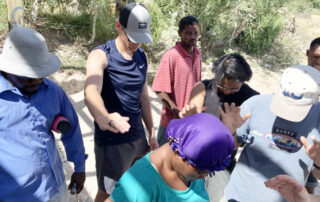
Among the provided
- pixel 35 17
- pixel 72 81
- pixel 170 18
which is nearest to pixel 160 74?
pixel 72 81

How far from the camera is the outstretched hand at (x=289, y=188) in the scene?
1.61 meters

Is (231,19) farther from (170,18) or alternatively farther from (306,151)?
(306,151)

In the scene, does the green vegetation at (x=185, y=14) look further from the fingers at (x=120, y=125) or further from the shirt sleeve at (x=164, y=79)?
the fingers at (x=120, y=125)

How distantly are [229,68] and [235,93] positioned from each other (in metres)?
0.25

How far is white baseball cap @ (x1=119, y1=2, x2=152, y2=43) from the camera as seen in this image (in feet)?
6.63

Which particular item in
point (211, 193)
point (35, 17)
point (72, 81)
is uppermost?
point (35, 17)

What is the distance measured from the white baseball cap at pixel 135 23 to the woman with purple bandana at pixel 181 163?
0.99 meters

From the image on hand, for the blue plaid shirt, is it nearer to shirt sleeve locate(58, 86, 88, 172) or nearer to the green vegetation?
shirt sleeve locate(58, 86, 88, 172)

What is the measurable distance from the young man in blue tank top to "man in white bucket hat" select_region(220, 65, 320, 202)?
2.42 feet

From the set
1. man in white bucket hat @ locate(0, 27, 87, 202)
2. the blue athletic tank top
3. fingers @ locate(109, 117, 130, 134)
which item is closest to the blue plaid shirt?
man in white bucket hat @ locate(0, 27, 87, 202)

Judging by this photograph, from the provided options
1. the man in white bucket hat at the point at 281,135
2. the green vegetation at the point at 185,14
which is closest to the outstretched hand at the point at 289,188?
the man in white bucket hat at the point at 281,135

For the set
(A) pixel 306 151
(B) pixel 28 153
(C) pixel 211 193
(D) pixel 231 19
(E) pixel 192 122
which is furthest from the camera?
(D) pixel 231 19

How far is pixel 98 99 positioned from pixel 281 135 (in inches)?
48.3

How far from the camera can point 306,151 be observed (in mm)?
1721
